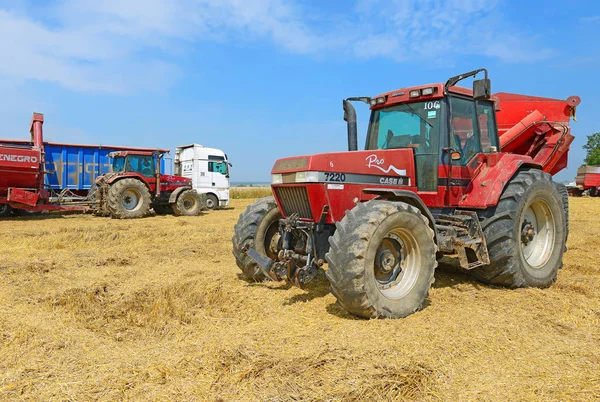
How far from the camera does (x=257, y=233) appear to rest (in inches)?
208

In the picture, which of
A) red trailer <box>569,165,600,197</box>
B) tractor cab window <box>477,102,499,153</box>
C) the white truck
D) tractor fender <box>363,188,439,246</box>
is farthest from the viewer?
red trailer <box>569,165,600,197</box>

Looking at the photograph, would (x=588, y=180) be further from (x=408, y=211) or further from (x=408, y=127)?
(x=408, y=211)

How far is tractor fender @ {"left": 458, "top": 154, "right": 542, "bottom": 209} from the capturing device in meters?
5.20

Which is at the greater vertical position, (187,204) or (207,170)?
(207,170)

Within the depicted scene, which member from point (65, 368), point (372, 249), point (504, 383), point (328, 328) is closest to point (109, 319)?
point (65, 368)

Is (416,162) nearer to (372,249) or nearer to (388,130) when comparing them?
(388,130)

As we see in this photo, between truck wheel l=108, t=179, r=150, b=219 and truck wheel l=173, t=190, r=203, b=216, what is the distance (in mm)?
1046

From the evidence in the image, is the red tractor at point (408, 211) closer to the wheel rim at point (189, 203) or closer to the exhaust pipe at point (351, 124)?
the exhaust pipe at point (351, 124)

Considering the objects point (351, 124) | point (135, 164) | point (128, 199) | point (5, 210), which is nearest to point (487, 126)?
point (351, 124)

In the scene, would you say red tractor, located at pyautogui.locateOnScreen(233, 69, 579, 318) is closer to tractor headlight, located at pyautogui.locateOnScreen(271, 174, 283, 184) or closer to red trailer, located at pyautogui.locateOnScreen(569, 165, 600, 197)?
tractor headlight, located at pyautogui.locateOnScreen(271, 174, 283, 184)

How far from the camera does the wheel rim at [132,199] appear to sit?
1415 centimetres

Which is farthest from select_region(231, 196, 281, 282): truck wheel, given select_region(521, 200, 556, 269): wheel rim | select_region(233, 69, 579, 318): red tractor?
select_region(521, 200, 556, 269): wheel rim

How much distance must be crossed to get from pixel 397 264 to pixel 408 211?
57cm

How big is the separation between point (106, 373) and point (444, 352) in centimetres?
233
